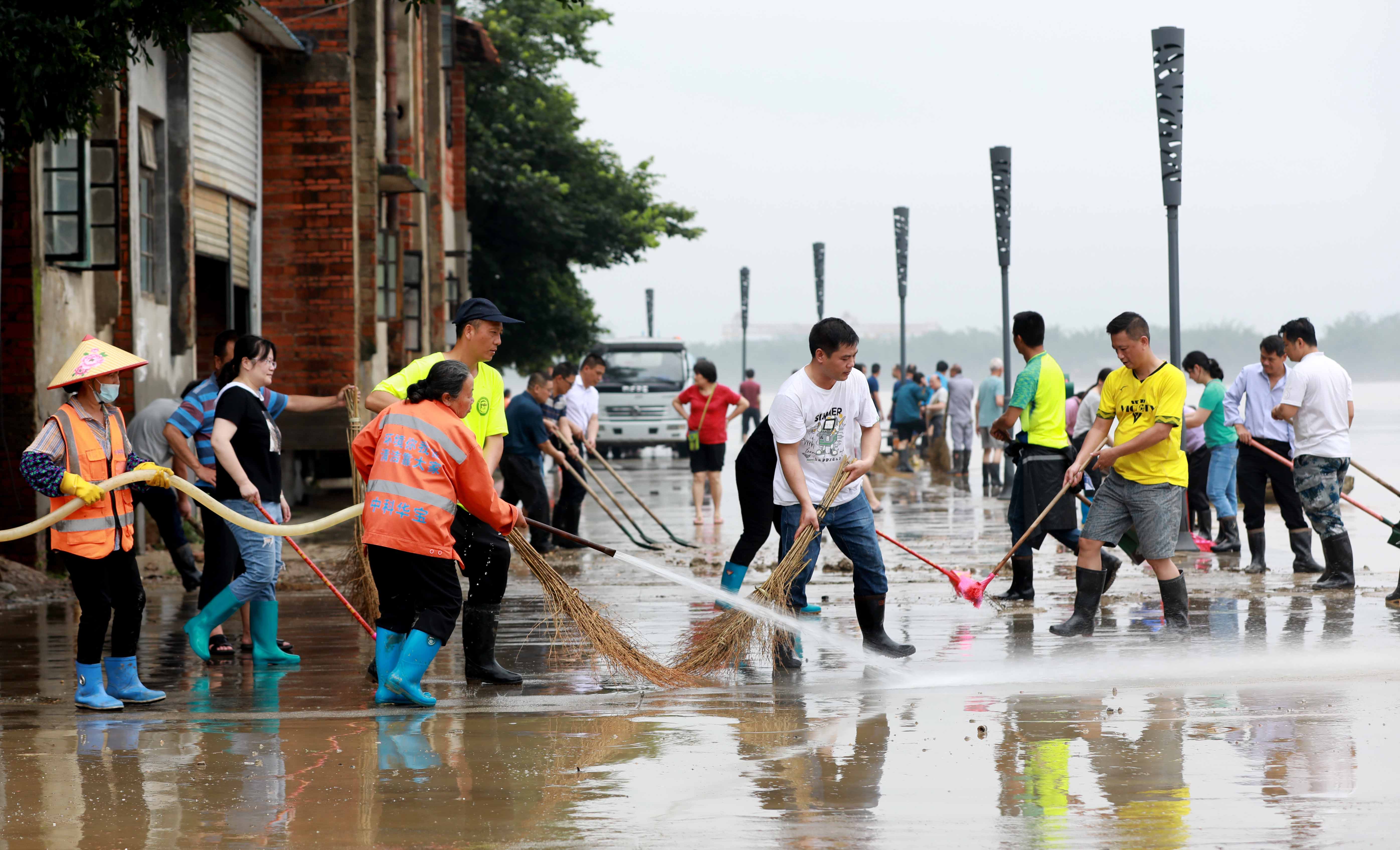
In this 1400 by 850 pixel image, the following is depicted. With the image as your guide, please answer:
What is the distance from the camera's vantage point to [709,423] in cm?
1589

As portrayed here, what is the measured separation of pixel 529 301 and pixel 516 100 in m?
4.81

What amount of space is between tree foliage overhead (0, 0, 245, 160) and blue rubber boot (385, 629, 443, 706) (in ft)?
15.3

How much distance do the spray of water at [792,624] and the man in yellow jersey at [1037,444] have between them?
6.31 ft

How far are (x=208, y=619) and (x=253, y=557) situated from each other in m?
0.43

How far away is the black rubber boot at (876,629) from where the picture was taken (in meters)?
7.49

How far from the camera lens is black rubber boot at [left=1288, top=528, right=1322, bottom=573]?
10758 millimetres

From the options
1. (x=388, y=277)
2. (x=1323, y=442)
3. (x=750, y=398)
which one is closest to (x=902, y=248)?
(x=750, y=398)

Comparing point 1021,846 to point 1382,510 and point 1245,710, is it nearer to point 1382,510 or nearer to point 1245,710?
point 1245,710

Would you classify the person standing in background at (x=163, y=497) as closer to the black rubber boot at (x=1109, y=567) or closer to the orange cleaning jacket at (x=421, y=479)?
the orange cleaning jacket at (x=421, y=479)

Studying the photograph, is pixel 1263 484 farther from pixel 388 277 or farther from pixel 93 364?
pixel 388 277

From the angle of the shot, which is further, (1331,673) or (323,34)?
(323,34)

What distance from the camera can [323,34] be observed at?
1897 centimetres

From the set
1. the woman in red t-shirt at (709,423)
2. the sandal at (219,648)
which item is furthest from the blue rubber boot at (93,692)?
the woman in red t-shirt at (709,423)

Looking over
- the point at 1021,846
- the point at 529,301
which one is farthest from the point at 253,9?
the point at 529,301
